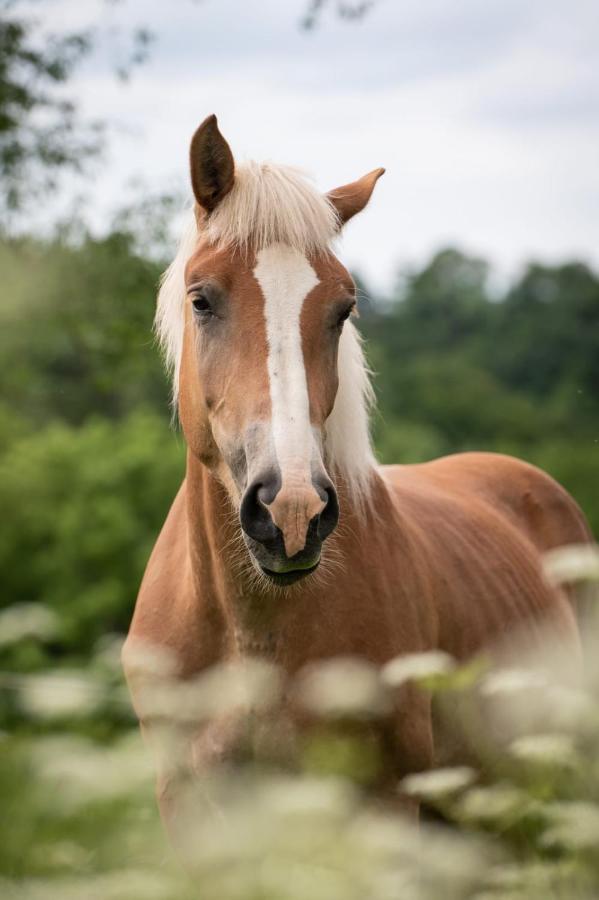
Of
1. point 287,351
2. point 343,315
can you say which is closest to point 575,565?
point 287,351

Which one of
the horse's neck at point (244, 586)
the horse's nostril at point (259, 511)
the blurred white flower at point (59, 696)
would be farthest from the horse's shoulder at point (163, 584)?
the blurred white flower at point (59, 696)

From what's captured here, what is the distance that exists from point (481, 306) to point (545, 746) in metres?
67.2

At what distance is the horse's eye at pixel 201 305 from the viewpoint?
3.26 metres

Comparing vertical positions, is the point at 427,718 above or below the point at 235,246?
below

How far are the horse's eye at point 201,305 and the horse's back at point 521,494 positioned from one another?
2362 millimetres

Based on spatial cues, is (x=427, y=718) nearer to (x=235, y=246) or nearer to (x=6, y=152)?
(x=235, y=246)

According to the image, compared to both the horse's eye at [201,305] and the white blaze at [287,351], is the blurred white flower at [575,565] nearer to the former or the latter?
the white blaze at [287,351]

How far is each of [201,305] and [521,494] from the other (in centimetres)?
299

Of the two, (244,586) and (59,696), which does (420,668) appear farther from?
(244,586)

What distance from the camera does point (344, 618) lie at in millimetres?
3406

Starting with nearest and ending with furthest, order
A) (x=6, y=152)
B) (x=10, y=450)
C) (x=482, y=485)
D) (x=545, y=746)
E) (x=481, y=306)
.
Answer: (x=545, y=746), (x=482, y=485), (x=6, y=152), (x=10, y=450), (x=481, y=306)

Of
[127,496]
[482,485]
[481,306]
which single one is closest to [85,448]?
[127,496]

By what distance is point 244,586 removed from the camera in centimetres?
340

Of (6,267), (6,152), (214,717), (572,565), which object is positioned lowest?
(214,717)
